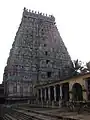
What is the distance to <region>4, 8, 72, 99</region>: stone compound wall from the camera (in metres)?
41.2

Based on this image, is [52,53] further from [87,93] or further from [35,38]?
[87,93]

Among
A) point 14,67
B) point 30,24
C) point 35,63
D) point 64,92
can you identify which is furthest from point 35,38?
point 64,92

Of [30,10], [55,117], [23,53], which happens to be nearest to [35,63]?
[23,53]

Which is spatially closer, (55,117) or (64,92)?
(55,117)

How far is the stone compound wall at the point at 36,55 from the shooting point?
41.2 metres

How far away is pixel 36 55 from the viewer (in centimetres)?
4538

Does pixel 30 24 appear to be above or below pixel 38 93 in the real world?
above

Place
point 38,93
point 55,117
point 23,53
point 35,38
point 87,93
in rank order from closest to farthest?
point 55,117 < point 87,93 < point 38,93 < point 23,53 < point 35,38

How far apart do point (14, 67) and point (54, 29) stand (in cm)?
1788

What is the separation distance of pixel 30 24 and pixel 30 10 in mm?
4383

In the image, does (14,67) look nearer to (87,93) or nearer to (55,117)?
(87,93)

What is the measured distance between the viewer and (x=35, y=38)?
4691 cm

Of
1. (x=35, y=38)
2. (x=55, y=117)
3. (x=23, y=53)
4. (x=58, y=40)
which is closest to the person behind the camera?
(x=55, y=117)

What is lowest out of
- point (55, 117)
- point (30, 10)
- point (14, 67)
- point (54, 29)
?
point (55, 117)
